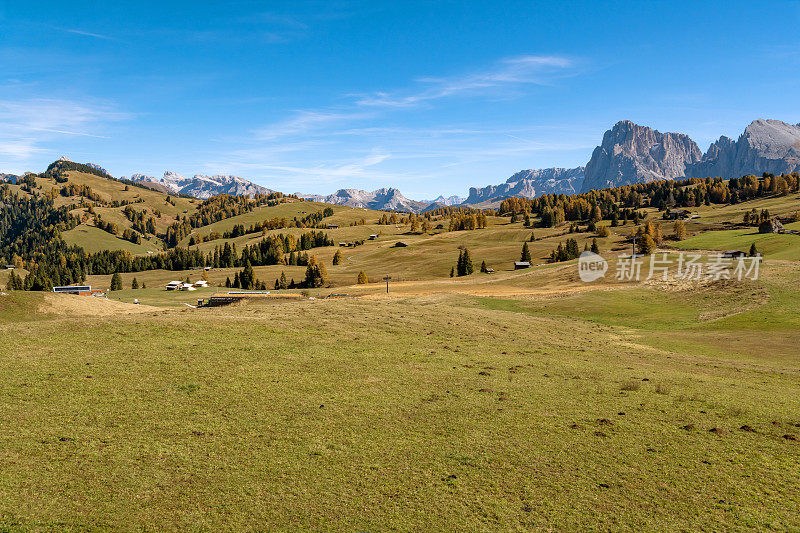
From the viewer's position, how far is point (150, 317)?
1248 inches

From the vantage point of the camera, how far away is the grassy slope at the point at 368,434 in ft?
36.6

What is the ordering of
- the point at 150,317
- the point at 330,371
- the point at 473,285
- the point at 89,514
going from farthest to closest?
the point at 473,285, the point at 150,317, the point at 330,371, the point at 89,514

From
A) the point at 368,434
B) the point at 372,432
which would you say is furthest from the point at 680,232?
the point at 368,434

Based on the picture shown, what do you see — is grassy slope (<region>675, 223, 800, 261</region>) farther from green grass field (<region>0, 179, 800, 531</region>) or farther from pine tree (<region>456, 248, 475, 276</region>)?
green grass field (<region>0, 179, 800, 531</region>)

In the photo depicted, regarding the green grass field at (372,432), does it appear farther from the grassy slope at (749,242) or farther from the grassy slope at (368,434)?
the grassy slope at (749,242)

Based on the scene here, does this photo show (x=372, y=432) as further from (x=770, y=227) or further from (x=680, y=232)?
(x=770, y=227)

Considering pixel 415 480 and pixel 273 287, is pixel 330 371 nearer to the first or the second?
pixel 415 480

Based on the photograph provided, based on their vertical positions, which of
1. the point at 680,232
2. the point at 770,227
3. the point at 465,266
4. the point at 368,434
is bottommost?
the point at 465,266

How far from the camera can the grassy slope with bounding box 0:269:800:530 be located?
1114 centimetres

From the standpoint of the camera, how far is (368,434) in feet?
50.5

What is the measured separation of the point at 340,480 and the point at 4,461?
9538mm

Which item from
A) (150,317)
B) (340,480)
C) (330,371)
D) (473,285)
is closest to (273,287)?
(473,285)

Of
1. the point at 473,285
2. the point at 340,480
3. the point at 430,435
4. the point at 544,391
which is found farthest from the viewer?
the point at 473,285

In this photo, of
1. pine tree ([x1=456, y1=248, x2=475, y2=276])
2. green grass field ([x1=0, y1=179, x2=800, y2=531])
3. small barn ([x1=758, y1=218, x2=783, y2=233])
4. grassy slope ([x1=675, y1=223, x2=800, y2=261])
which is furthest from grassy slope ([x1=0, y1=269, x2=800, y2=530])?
small barn ([x1=758, y1=218, x2=783, y2=233])
